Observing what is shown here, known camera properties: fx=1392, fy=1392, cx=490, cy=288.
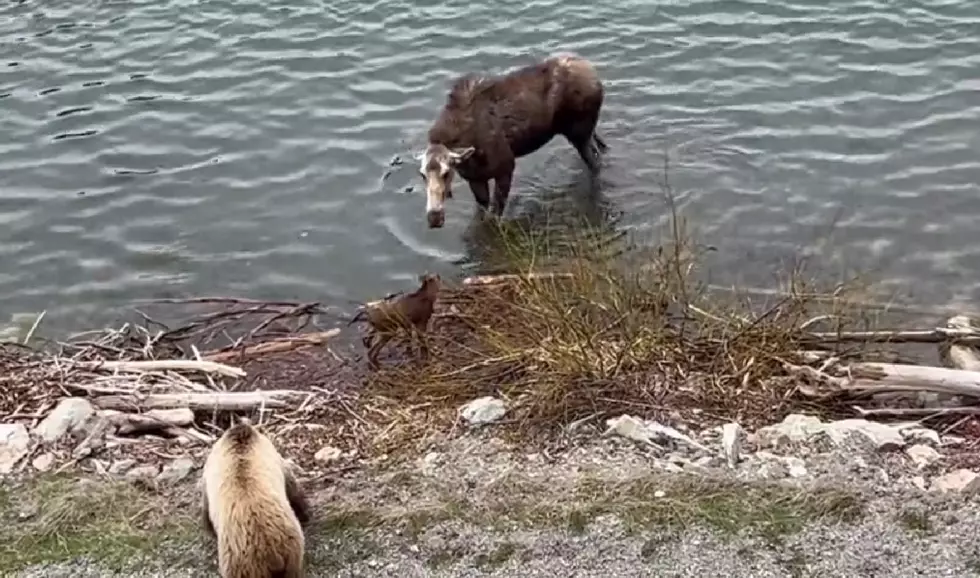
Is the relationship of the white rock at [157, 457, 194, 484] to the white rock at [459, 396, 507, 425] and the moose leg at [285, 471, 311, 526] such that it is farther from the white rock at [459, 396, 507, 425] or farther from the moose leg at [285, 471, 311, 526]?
the white rock at [459, 396, 507, 425]

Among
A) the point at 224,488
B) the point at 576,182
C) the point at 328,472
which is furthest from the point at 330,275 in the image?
the point at 224,488

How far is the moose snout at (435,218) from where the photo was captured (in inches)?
424

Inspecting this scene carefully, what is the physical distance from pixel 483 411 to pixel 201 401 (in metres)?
1.84

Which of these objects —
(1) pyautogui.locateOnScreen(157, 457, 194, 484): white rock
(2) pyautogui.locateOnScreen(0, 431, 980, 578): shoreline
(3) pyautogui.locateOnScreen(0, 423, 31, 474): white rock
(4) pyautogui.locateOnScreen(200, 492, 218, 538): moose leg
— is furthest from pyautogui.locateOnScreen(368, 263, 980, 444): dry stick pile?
(3) pyautogui.locateOnScreen(0, 423, 31, 474): white rock

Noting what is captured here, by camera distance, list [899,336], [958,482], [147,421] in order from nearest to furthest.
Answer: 1. [958,482]
2. [147,421]
3. [899,336]

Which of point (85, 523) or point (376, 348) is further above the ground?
point (85, 523)

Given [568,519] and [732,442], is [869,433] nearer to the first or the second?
[732,442]

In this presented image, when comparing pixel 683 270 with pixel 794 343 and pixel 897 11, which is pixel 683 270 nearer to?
pixel 794 343

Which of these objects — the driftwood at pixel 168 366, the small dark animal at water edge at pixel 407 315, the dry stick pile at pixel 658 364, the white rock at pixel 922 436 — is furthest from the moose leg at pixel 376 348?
the white rock at pixel 922 436

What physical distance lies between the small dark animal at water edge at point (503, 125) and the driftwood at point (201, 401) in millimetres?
2847

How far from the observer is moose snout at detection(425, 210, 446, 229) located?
424 inches

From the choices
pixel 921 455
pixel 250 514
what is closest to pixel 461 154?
pixel 921 455

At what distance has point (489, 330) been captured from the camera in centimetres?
847

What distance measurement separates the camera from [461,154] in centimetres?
1096
